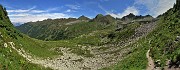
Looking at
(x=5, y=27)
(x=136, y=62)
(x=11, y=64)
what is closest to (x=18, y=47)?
(x=5, y=27)

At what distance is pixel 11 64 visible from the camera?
42.8 metres

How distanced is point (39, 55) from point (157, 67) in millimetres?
38655

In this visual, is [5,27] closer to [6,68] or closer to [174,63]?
[6,68]

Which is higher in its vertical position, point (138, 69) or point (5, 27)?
point (5, 27)

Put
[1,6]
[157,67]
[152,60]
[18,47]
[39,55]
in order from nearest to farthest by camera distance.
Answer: [157,67], [152,60], [18,47], [39,55], [1,6]

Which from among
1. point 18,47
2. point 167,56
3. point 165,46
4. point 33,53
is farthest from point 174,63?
point 33,53

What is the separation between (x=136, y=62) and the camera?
55156 mm

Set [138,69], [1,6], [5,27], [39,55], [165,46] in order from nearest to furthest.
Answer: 1. [138,69]
2. [165,46]
3. [5,27]
4. [39,55]
5. [1,6]

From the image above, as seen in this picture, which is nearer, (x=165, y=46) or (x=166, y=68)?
(x=166, y=68)

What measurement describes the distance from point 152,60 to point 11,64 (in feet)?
83.6

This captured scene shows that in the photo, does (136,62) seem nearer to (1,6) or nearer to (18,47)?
(18,47)

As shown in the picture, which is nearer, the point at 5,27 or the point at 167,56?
the point at 167,56

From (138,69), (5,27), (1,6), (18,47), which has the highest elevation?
(1,6)

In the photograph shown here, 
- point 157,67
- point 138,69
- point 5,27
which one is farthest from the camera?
point 5,27
